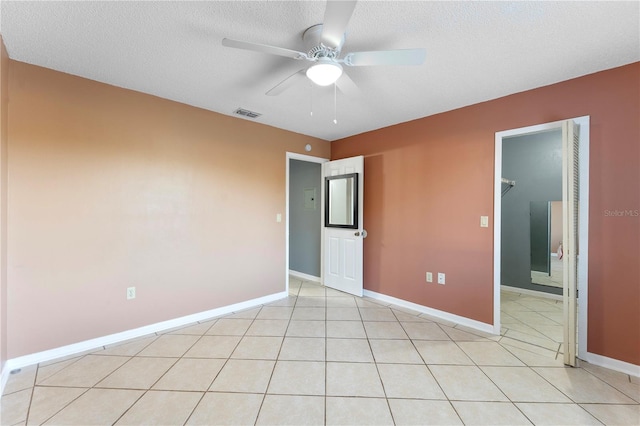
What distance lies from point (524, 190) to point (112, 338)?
18.1ft

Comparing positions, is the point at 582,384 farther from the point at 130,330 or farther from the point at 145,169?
the point at 145,169

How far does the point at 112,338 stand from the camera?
8.20ft

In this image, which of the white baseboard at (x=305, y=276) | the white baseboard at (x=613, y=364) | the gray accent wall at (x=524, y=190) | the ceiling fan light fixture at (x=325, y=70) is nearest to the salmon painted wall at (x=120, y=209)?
the white baseboard at (x=305, y=276)

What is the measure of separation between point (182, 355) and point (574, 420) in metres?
2.76

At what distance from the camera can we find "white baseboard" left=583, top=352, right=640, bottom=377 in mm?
2076

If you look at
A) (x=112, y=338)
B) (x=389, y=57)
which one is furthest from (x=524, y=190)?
(x=112, y=338)

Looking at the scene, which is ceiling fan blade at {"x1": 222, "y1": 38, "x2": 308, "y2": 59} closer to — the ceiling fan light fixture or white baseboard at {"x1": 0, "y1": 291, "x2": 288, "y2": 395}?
the ceiling fan light fixture

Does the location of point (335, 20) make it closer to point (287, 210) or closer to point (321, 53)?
point (321, 53)

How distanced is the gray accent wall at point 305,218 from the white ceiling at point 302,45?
2239 mm

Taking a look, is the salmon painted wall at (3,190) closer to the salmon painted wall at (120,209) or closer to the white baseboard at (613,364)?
the salmon painted wall at (120,209)

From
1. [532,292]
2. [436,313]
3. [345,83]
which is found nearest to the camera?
[345,83]

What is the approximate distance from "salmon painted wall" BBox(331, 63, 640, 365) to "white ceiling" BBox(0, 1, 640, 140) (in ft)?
0.78

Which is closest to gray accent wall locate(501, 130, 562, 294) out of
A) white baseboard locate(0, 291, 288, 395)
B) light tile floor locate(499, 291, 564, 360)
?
light tile floor locate(499, 291, 564, 360)

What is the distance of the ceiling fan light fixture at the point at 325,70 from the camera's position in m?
1.67
